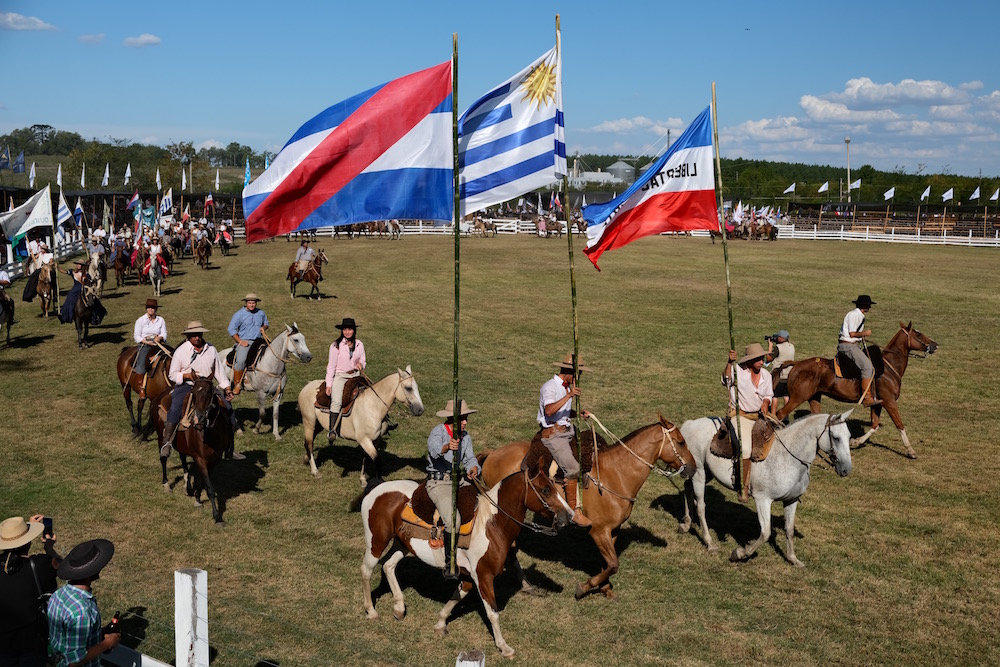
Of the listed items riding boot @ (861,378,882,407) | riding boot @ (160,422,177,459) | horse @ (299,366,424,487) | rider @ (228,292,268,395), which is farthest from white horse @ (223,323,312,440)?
riding boot @ (861,378,882,407)

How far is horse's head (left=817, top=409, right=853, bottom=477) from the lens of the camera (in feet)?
33.5

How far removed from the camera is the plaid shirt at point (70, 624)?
5.98 metres

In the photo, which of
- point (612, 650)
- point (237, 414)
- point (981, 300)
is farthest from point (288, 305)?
point (981, 300)

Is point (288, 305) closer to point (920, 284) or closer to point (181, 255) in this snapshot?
point (181, 255)

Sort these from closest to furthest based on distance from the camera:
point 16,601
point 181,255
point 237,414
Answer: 1. point 16,601
2. point 237,414
3. point 181,255

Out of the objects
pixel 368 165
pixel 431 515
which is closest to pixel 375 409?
pixel 431 515

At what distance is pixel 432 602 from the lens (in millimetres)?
9555

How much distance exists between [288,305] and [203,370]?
1833cm

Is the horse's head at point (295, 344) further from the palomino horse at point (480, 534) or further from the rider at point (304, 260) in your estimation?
the rider at point (304, 260)

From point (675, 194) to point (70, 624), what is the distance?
9.26 m

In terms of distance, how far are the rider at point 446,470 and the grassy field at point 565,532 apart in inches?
39.9

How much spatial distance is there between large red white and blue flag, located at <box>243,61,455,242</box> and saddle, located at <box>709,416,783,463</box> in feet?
16.4

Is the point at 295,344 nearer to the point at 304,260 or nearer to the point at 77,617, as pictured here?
the point at 77,617

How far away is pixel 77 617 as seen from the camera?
19.6ft
